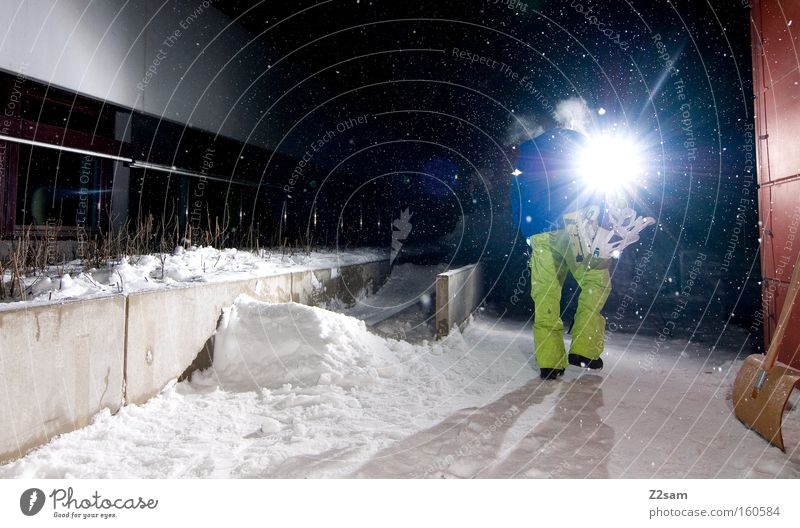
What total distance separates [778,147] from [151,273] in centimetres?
537

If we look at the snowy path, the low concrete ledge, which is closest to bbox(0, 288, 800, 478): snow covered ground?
the low concrete ledge

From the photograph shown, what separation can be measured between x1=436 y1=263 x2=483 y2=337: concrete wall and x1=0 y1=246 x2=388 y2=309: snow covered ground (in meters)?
1.80

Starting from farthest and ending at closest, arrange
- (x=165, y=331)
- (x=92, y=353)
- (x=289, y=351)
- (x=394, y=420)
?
(x=289, y=351), (x=165, y=331), (x=394, y=420), (x=92, y=353)

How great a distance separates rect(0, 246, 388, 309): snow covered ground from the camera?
282 centimetres

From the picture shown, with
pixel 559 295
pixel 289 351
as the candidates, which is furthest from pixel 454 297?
pixel 289 351

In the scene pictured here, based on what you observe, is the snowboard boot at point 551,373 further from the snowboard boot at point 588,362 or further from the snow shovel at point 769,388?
the snow shovel at point 769,388

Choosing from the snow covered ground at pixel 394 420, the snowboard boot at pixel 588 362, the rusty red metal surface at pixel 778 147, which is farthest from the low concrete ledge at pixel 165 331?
the rusty red metal surface at pixel 778 147

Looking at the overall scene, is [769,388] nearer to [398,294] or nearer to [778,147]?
[778,147]

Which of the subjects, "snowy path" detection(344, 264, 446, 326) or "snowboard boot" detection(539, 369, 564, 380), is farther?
"snowy path" detection(344, 264, 446, 326)

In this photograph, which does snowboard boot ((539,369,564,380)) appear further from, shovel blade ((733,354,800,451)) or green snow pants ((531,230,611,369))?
shovel blade ((733,354,800,451))

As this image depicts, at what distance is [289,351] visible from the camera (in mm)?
3586

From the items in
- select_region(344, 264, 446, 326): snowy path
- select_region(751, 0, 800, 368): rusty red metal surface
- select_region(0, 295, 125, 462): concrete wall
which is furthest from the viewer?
select_region(344, 264, 446, 326): snowy path

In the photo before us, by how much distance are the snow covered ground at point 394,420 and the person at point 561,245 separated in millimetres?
390

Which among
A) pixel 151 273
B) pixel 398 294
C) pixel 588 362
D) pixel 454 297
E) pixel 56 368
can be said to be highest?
pixel 151 273
